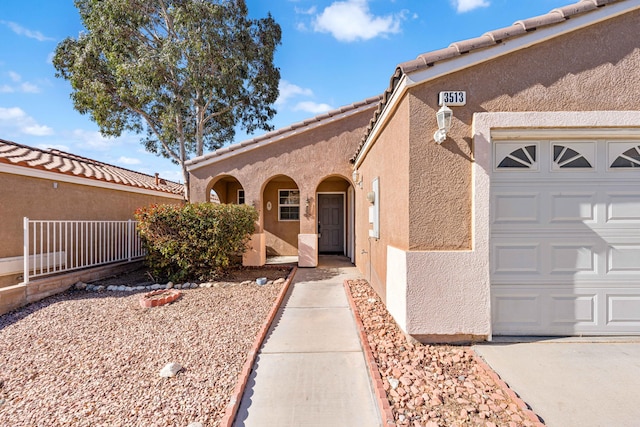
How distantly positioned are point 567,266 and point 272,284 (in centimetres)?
638

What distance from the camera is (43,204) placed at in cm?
773

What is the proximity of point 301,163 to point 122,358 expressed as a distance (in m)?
7.75

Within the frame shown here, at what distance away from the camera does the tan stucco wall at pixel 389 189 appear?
172 inches

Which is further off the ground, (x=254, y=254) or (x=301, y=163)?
(x=301, y=163)

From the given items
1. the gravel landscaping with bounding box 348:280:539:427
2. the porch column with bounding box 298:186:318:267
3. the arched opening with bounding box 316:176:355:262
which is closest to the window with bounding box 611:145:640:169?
the gravel landscaping with bounding box 348:280:539:427

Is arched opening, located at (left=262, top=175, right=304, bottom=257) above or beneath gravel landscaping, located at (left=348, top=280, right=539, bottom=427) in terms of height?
above

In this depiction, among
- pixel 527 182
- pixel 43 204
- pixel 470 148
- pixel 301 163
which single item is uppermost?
pixel 301 163

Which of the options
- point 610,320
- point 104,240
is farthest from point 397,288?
point 104,240

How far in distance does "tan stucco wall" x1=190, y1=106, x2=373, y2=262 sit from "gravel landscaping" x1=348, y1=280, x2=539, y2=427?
21.6 feet

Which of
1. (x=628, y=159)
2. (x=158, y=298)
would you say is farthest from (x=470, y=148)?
(x=158, y=298)

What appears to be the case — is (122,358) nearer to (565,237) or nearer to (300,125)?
(565,237)

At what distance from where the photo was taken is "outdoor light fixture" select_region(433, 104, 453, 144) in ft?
12.8

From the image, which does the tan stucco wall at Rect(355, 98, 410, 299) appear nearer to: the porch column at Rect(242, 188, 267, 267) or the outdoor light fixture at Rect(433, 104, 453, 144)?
the outdoor light fixture at Rect(433, 104, 453, 144)

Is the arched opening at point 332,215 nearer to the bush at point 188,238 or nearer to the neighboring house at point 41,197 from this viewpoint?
the bush at point 188,238
